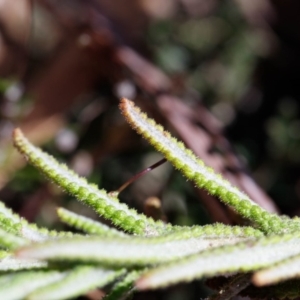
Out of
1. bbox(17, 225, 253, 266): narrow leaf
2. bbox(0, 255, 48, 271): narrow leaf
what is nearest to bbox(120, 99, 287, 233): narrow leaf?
bbox(17, 225, 253, 266): narrow leaf

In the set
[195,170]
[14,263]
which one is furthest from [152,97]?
[14,263]

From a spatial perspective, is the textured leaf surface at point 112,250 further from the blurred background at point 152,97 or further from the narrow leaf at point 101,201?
the blurred background at point 152,97

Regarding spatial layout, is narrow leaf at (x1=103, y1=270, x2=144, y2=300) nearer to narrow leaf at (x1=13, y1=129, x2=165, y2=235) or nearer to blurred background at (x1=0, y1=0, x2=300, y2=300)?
narrow leaf at (x1=13, y1=129, x2=165, y2=235)

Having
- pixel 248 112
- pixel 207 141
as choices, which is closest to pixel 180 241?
pixel 207 141

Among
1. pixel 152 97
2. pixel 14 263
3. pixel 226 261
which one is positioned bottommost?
pixel 226 261

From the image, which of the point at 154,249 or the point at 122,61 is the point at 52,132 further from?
the point at 154,249

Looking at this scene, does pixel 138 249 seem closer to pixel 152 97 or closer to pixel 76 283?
pixel 76 283
